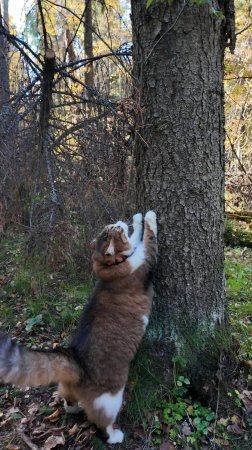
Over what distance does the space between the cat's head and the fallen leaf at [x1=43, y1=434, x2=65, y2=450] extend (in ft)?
4.35

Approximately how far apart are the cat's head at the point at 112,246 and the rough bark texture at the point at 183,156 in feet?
1.15

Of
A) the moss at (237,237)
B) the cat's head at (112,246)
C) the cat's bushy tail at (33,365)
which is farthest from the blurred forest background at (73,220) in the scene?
the moss at (237,237)

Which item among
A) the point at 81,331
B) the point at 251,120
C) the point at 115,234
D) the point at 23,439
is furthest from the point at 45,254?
the point at 251,120

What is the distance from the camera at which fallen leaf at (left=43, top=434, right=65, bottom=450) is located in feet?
8.68

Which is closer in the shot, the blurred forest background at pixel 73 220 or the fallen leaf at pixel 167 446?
the fallen leaf at pixel 167 446

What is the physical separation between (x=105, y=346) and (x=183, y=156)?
148cm

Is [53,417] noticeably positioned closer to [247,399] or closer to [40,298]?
[247,399]

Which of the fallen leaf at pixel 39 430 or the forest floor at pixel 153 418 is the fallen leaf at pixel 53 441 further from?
the fallen leaf at pixel 39 430

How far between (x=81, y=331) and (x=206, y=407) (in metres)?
1.12

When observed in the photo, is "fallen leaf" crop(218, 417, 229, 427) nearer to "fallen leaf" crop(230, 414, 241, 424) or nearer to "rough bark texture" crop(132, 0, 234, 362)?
"fallen leaf" crop(230, 414, 241, 424)

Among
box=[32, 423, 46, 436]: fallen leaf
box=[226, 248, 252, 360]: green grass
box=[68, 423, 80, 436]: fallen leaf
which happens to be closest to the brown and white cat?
box=[68, 423, 80, 436]: fallen leaf

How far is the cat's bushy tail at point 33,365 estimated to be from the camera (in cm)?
227

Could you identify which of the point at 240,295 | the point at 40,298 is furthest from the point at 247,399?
the point at 40,298

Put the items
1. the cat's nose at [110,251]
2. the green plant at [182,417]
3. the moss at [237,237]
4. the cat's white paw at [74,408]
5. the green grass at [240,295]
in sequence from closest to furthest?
the green plant at [182,417], the cat's white paw at [74,408], the cat's nose at [110,251], the green grass at [240,295], the moss at [237,237]
